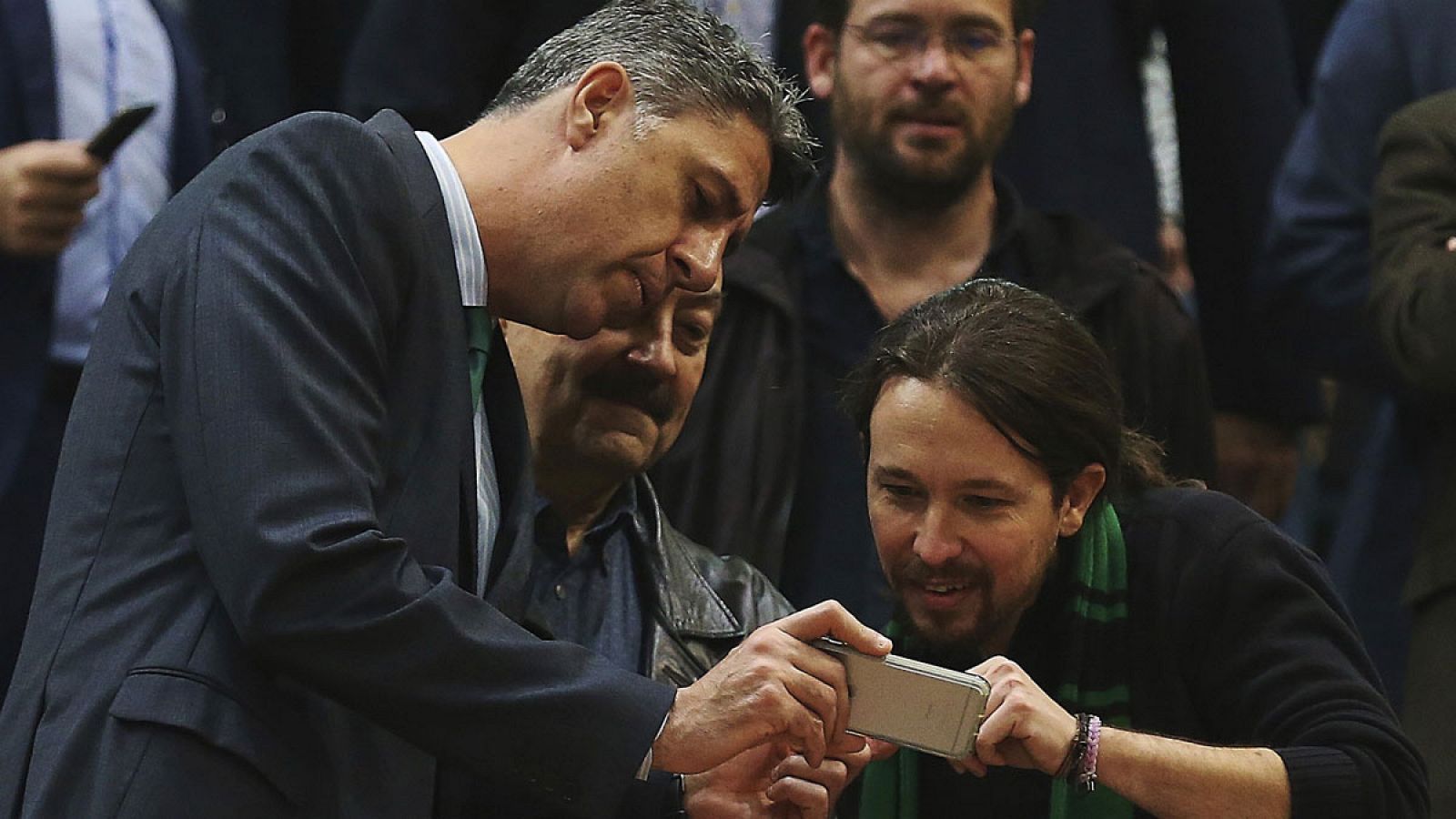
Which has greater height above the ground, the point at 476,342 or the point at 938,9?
the point at 938,9

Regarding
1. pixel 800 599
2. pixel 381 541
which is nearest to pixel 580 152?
pixel 381 541

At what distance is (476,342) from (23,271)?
148 cm

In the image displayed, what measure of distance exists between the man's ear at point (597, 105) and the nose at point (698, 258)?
0.56ft

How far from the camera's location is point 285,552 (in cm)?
252

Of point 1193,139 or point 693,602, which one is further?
point 1193,139

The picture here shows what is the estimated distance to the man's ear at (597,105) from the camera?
293 cm

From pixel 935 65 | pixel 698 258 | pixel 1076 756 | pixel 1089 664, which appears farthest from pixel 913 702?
pixel 935 65

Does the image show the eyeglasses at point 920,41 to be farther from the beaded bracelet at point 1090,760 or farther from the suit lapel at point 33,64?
the beaded bracelet at point 1090,760

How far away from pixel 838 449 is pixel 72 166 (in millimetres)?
1290

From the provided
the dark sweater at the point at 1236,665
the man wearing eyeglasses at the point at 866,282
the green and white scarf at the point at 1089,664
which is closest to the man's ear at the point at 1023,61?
the man wearing eyeglasses at the point at 866,282

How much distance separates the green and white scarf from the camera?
3.21 m

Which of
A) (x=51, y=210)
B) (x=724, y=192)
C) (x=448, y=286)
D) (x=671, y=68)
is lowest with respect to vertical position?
(x=51, y=210)

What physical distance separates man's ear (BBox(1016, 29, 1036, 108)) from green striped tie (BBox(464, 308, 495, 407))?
5.67ft

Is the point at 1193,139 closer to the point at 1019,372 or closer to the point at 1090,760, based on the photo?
Answer: the point at 1019,372
